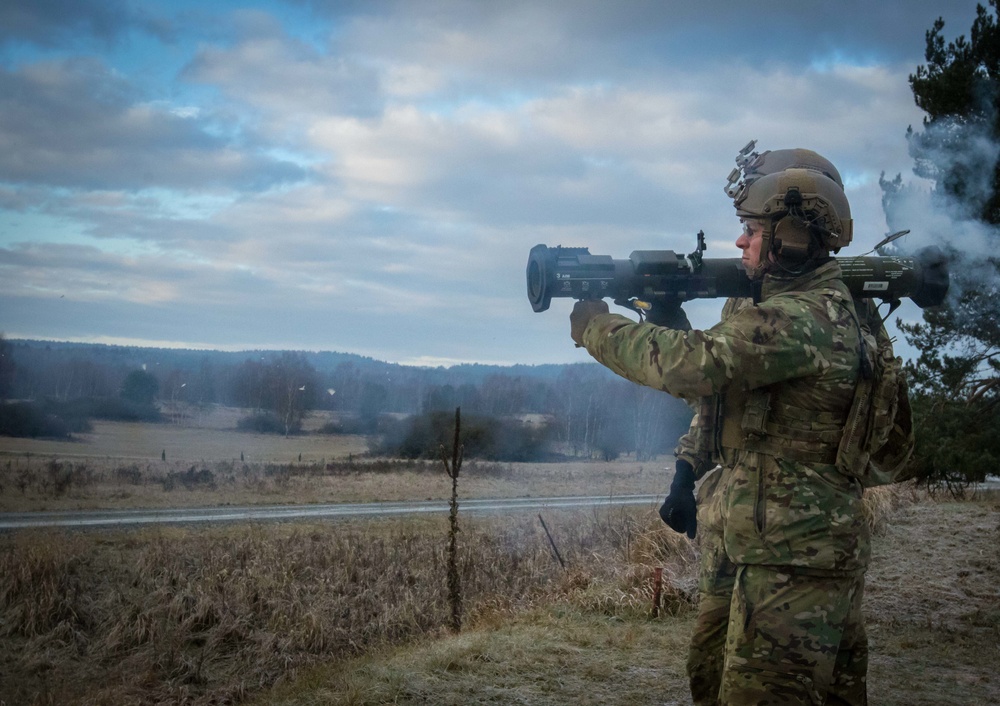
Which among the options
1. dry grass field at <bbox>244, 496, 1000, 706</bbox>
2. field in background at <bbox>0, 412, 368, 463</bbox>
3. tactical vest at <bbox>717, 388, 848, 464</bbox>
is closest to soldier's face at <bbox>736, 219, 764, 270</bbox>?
tactical vest at <bbox>717, 388, 848, 464</bbox>

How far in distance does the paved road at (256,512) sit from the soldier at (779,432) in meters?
13.4

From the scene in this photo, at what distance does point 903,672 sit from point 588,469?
24196 millimetres

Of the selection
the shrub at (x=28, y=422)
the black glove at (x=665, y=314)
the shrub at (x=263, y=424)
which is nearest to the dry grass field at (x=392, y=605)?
the shrub at (x=28, y=422)

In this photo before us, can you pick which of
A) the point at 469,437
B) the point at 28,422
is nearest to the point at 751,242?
the point at 469,437

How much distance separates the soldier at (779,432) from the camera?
10.1 ft

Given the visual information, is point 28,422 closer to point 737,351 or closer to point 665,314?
point 665,314

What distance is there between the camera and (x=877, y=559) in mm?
9266

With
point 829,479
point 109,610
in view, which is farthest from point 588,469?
point 829,479

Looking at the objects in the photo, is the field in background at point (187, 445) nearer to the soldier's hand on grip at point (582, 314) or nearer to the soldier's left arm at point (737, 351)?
the soldier's hand on grip at point (582, 314)

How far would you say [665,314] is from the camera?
150 inches

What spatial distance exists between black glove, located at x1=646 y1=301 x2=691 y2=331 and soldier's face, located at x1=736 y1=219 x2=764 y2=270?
1.25 ft

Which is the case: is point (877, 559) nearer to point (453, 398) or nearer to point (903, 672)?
point (903, 672)

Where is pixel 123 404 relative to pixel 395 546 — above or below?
above

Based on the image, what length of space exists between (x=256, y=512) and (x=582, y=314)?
61.3ft
